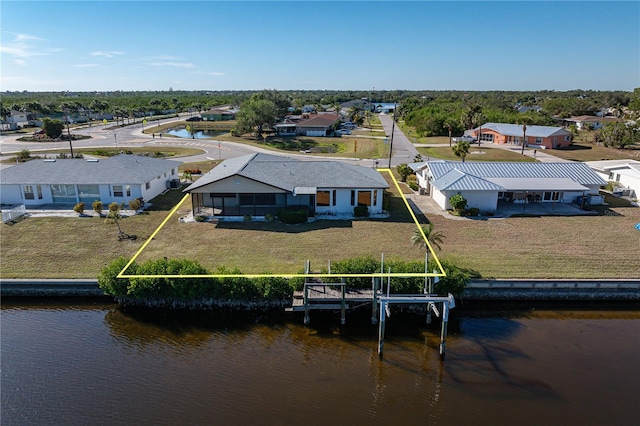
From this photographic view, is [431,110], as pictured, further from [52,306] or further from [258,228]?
[52,306]

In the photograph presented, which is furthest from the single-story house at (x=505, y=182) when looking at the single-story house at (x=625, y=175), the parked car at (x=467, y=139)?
the parked car at (x=467, y=139)

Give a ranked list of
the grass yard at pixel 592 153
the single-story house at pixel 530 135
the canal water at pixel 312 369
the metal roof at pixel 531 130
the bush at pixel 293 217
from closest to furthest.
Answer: the canal water at pixel 312 369 → the bush at pixel 293 217 → the grass yard at pixel 592 153 → the metal roof at pixel 531 130 → the single-story house at pixel 530 135

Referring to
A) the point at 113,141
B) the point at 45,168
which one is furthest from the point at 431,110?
the point at 45,168

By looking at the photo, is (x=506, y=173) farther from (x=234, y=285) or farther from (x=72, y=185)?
(x=72, y=185)

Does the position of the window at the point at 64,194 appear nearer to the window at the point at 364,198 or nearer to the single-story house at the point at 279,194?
the single-story house at the point at 279,194

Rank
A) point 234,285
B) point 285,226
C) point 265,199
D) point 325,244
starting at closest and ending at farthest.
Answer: point 234,285
point 325,244
point 285,226
point 265,199

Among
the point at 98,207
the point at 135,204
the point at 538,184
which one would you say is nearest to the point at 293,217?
the point at 135,204

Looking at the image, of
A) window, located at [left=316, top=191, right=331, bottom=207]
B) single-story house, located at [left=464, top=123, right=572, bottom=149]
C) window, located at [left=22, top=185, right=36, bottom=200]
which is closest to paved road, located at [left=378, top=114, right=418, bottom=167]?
single-story house, located at [left=464, top=123, right=572, bottom=149]
